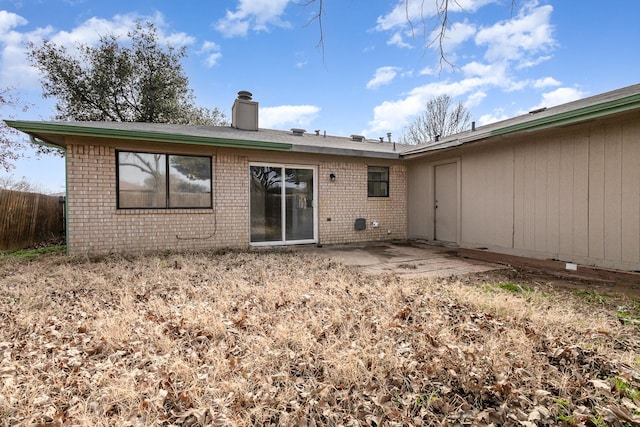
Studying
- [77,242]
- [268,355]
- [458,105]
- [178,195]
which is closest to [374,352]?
[268,355]

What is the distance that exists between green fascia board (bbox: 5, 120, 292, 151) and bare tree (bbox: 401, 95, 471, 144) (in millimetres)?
17899

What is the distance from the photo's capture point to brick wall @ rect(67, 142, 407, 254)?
19.8ft

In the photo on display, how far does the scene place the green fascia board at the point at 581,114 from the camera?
13.5ft

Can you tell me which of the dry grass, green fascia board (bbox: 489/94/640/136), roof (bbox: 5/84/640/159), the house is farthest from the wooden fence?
green fascia board (bbox: 489/94/640/136)

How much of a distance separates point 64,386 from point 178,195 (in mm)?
5197

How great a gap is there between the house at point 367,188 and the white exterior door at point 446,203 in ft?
0.11

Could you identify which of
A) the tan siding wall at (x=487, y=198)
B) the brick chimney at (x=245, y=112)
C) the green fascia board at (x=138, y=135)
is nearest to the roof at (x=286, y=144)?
the green fascia board at (x=138, y=135)

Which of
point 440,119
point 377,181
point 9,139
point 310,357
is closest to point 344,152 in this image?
point 377,181

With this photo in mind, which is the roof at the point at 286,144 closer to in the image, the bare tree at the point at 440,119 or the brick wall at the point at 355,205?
the brick wall at the point at 355,205

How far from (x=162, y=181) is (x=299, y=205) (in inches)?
125

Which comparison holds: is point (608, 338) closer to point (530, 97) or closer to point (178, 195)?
point (178, 195)

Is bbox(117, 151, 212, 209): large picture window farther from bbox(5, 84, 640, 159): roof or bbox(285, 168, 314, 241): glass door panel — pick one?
bbox(285, 168, 314, 241): glass door panel

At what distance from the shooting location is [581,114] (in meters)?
4.64

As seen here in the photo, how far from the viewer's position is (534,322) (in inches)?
115
